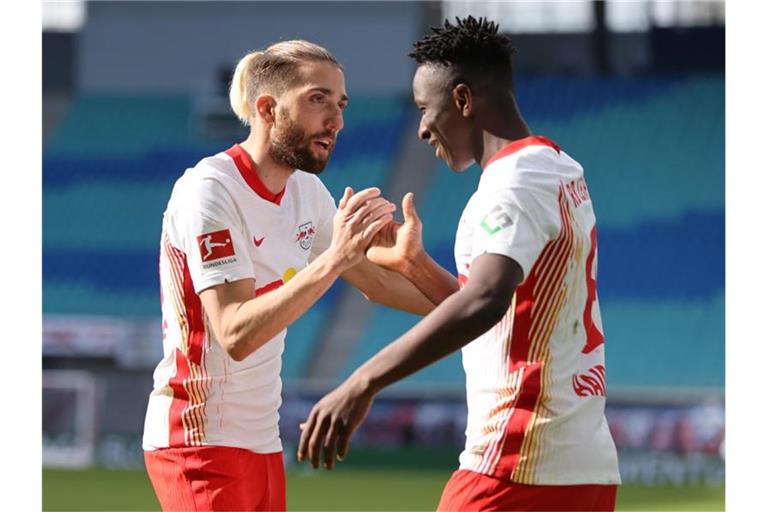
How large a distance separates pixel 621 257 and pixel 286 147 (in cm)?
1595

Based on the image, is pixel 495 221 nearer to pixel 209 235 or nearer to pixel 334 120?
pixel 209 235

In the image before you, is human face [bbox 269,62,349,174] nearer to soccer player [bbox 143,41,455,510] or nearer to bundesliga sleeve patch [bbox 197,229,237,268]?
soccer player [bbox 143,41,455,510]

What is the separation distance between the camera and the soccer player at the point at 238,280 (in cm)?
453

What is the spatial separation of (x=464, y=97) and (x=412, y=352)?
891 millimetres

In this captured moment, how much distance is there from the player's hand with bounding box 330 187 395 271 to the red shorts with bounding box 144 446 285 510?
0.97 meters

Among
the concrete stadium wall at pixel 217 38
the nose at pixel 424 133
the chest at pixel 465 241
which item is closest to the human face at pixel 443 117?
the nose at pixel 424 133

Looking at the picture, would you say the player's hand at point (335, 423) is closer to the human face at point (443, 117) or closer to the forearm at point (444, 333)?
the forearm at point (444, 333)

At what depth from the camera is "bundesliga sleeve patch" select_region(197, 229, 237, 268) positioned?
176 inches

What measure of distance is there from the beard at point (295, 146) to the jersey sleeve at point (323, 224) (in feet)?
1.15

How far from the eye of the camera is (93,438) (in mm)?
18172

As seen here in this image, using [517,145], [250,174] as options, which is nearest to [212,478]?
[250,174]

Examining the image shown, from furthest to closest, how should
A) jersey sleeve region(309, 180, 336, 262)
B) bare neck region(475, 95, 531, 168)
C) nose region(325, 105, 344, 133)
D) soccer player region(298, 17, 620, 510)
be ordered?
jersey sleeve region(309, 180, 336, 262)
nose region(325, 105, 344, 133)
bare neck region(475, 95, 531, 168)
soccer player region(298, 17, 620, 510)

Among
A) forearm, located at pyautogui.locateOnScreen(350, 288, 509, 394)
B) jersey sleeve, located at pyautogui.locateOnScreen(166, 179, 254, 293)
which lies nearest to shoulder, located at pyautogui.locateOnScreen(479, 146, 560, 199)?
forearm, located at pyautogui.locateOnScreen(350, 288, 509, 394)

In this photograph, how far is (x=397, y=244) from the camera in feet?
14.5
